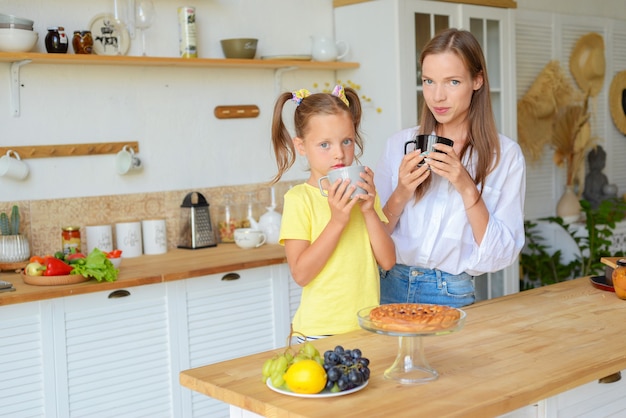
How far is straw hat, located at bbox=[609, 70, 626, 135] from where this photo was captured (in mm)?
5805

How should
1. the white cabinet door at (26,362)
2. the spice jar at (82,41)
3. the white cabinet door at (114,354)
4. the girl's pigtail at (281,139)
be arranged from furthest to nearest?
the spice jar at (82,41)
the white cabinet door at (114,354)
the white cabinet door at (26,362)
the girl's pigtail at (281,139)

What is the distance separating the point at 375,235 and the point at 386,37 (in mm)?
2216

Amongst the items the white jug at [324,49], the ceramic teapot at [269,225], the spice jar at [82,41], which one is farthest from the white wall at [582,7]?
the spice jar at [82,41]

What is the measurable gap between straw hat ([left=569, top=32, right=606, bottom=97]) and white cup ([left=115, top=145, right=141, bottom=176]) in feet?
10.0

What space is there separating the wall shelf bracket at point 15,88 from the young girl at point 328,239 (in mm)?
1680

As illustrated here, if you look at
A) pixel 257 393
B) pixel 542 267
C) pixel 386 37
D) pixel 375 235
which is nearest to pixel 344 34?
pixel 386 37

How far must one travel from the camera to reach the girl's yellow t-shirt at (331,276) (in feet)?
7.10

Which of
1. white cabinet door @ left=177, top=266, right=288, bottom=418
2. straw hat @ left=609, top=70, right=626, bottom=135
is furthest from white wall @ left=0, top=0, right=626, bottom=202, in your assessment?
straw hat @ left=609, top=70, right=626, bottom=135

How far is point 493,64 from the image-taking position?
4.62m

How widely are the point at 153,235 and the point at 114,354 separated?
75cm

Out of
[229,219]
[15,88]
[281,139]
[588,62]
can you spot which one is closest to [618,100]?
[588,62]

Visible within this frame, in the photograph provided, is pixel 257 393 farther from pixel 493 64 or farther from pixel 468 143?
pixel 493 64

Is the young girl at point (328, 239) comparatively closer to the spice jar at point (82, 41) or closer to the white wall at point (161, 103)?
the spice jar at point (82, 41)

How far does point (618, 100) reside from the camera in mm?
5844
